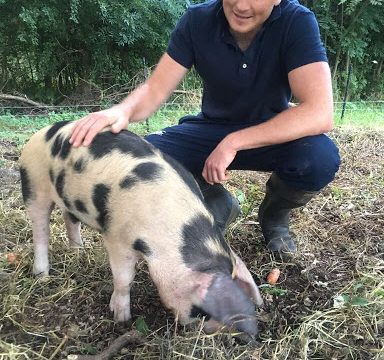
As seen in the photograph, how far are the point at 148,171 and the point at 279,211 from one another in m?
1.15

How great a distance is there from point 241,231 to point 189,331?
1.21 m

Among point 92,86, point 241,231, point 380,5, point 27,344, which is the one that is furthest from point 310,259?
point 380,5

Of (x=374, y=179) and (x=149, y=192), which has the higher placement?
(x=149, y=192)

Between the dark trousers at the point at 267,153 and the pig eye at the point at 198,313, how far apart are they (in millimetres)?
1086

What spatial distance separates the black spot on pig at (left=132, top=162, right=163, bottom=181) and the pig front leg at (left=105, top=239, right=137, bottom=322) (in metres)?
0.28

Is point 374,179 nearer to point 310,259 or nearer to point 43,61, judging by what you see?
point 310,259

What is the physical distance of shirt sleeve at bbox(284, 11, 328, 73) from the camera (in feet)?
8.13

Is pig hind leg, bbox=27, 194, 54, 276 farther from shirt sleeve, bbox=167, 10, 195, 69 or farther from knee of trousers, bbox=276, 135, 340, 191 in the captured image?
knee of trousers, bbox=276, 135, 340, 191

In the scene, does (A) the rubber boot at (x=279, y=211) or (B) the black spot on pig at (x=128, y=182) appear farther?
(A) the rubber boot at (x=279, y=211)

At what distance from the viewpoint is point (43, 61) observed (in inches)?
330

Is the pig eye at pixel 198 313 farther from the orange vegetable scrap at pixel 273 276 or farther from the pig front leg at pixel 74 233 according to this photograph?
the pig front leg at pixel 74 233

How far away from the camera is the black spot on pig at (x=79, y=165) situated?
2.18 metres

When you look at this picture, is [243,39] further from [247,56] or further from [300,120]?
[300,120]

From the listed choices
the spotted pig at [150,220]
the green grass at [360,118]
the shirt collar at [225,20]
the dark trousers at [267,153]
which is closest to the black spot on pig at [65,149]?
the spotted pig at [150,220]
